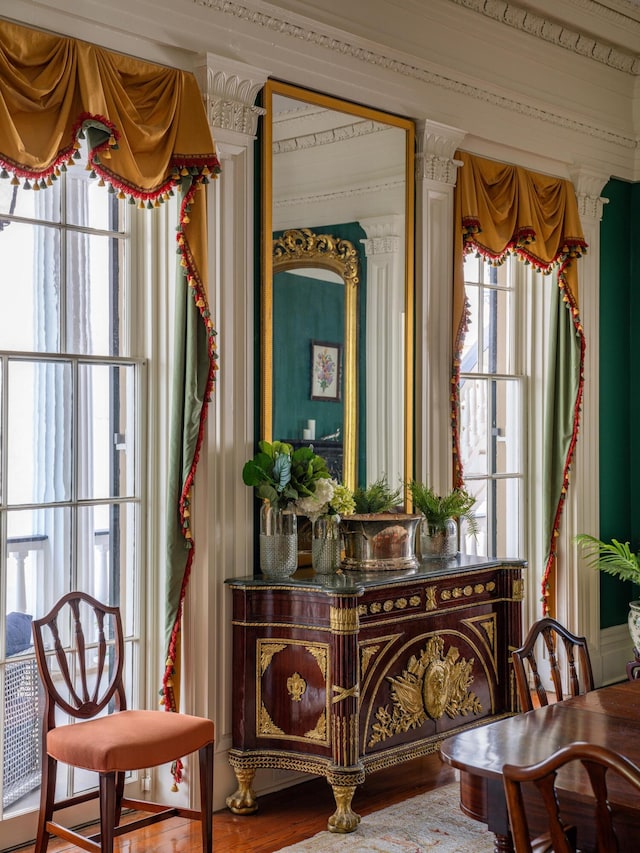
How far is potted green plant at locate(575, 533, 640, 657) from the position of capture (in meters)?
5.68

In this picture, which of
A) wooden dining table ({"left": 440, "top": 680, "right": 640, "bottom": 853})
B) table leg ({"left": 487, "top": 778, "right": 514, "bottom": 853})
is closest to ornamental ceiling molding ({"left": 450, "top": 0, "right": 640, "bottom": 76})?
wooden dining table ({"left": 440, "top": 680, "right": 640, "bottom": 853})

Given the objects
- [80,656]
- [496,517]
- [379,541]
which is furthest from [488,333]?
[80,656]

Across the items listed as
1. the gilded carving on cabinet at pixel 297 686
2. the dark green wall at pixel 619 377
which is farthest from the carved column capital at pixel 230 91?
the dark green wall at pixel 619 377

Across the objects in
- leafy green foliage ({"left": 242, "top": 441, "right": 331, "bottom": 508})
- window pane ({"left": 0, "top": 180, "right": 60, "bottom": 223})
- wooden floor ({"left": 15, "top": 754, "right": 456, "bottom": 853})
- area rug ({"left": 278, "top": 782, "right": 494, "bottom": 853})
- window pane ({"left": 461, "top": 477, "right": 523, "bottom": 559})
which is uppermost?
window pane ({"left": 0, "top": 180, "right": 60, "bottom": 223})

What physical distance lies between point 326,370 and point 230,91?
48.4 inches

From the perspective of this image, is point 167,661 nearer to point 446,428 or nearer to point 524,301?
point 446,428

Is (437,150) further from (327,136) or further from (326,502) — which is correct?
(326,502)

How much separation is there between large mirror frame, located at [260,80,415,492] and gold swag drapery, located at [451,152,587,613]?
1.07ft

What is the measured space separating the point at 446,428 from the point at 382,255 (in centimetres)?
92

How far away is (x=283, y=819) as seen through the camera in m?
3.90

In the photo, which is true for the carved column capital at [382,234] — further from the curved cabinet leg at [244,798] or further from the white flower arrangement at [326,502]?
the curved cabinet leg at [244,798]

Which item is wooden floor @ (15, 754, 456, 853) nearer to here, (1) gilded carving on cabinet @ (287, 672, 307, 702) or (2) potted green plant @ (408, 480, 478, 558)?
(1) gilded carving on cabinet @ (287, 672, 307, 702)

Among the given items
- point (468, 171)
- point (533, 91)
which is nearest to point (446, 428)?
point (468, 171)

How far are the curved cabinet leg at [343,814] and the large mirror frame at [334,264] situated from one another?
1.37 m
